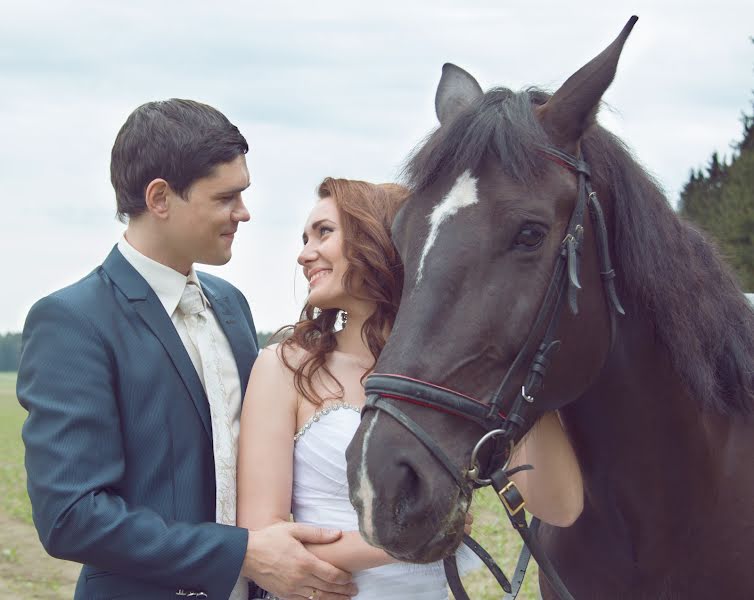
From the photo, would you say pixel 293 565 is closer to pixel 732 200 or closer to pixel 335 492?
pixel 335 492

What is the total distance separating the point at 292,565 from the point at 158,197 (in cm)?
132

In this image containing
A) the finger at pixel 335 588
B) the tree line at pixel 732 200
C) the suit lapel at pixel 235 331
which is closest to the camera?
the finger at pixel 335 588

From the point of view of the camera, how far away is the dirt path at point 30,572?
8227mm

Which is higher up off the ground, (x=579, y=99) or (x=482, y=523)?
(x=579, y=99)

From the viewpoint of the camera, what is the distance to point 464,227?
2.29m

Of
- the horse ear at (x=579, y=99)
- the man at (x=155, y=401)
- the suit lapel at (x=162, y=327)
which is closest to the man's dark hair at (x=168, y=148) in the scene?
the man at (x=155, y=401)

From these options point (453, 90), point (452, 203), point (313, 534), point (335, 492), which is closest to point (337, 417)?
point (335, 492)

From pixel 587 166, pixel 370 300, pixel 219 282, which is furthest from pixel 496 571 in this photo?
pixel 219 282

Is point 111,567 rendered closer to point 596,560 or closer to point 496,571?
point 496,571

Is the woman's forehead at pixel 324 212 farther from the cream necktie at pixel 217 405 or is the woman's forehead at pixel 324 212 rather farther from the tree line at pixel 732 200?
the tree line at pixel 732 200

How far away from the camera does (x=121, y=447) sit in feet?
8.71

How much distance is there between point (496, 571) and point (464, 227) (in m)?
1.06

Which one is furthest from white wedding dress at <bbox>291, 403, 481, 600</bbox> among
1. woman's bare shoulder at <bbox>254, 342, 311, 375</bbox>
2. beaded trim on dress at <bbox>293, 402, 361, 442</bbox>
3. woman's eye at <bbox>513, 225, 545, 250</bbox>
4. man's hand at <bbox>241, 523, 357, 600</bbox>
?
woman's eye at <bbox>513, 225, 545, 250</bbox>

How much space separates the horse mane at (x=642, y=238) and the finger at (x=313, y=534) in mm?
1110
